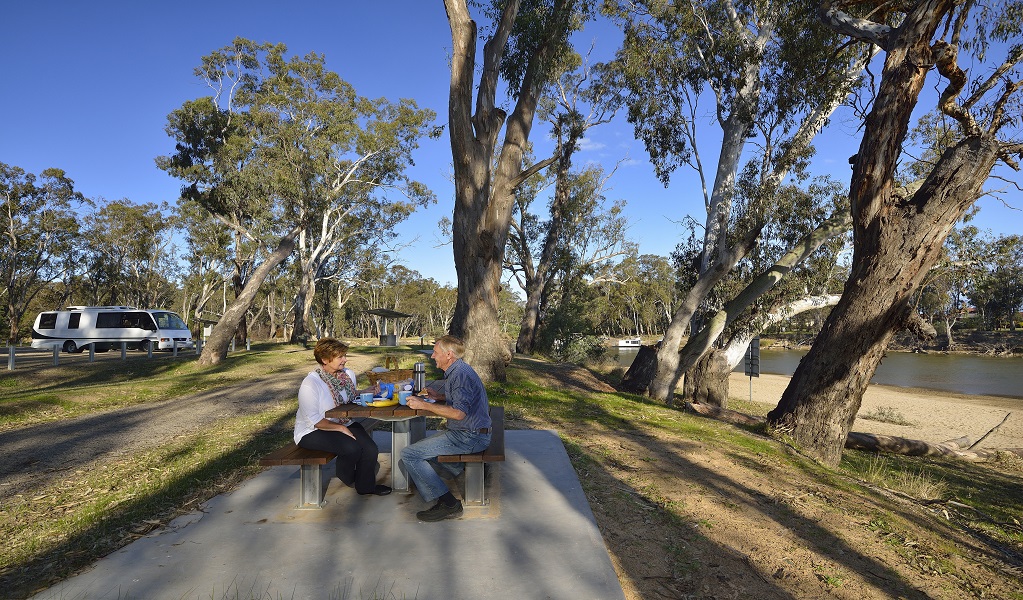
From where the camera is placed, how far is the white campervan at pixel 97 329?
21.2 meters

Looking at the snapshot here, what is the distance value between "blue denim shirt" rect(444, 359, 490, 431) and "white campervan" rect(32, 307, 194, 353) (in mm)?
20797

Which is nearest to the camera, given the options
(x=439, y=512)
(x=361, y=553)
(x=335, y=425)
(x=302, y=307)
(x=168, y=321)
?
(x=361, y=553)

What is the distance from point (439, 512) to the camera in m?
3.87

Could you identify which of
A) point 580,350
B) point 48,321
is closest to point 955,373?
point 580,350

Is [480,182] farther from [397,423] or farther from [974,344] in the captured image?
[974,344]

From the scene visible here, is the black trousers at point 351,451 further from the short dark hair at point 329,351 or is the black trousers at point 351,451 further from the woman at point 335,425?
the short dark hair at point 329,351

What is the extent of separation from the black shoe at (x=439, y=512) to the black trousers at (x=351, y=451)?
0.56 meters

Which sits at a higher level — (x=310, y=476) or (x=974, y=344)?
(x=974, y=344)

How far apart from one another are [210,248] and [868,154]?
107 feet

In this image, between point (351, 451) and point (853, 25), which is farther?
point (853, 25)

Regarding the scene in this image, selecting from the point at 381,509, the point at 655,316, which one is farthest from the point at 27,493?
the point at 655,316

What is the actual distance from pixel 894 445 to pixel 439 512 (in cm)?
1008

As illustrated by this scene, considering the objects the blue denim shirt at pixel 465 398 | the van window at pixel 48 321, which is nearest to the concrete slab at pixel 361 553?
the blue denim shirt at pixel 465 398

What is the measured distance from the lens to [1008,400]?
2344cm
